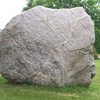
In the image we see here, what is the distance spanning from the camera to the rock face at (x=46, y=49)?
10328 mm

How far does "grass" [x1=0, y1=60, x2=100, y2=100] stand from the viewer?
30.8 ft

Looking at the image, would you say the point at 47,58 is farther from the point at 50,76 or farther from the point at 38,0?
the point at 38,0

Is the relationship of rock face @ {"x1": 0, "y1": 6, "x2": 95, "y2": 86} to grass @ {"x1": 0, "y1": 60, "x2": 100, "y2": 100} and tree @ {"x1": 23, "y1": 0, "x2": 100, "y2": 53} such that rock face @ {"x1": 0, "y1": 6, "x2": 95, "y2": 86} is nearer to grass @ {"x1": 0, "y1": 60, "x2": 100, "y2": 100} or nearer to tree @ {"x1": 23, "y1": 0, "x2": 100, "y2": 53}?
grass @ {"x1": 0, "y1": 60, "x2": 100, "y2": 100}

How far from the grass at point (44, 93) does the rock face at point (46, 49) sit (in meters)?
0.20

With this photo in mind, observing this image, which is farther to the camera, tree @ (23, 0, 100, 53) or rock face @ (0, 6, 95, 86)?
tree @ (23, 0, 100, 53)

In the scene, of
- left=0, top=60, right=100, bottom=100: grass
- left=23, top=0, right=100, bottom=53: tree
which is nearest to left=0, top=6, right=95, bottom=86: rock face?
left=0, top=60, right=100, bottom=100: grass

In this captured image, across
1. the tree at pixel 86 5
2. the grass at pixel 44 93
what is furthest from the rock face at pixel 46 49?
the tree at pixel 86 5

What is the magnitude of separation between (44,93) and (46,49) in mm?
1196

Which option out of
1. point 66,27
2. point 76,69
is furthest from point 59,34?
point 76,69

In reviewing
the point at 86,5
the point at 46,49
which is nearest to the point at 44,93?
the point at 46,49

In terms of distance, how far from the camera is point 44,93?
981 centimetres

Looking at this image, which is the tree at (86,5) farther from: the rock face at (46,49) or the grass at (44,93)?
the grass at (44,93)

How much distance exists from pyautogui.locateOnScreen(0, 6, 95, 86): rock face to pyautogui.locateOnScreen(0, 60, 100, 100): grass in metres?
0.20

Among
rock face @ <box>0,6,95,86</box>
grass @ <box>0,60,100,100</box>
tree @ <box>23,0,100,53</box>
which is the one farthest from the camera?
tree @ <box>23,0,100,53</box>
